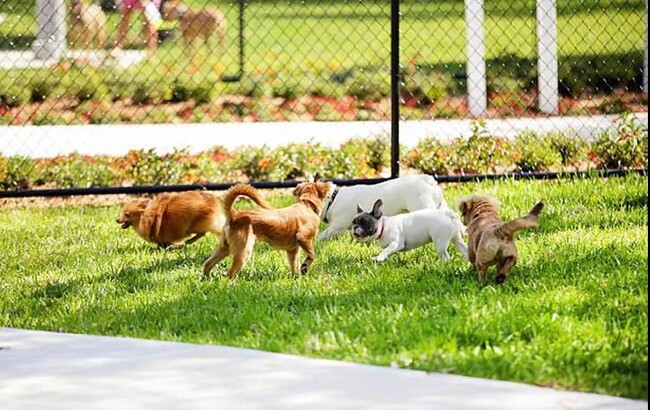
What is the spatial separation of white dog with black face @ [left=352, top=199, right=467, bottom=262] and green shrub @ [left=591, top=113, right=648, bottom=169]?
11.1ft

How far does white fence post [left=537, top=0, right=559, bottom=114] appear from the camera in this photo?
1374 centimetres

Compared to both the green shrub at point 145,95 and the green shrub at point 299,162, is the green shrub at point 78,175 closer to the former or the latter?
the green shrub at point 299,162

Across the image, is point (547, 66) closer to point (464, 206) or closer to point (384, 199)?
point (384, 199)

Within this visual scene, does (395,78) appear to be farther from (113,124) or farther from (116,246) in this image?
(113,124)

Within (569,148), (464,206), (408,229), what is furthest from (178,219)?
(569,148)

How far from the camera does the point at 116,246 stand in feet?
30.9

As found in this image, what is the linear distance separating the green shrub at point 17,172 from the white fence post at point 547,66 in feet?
15.6

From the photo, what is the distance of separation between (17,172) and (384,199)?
3326 millimetres

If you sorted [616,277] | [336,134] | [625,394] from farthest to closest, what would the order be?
[336,134] → [616,277] → [625,394]

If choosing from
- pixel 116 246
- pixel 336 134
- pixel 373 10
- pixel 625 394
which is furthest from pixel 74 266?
pixel 373 10

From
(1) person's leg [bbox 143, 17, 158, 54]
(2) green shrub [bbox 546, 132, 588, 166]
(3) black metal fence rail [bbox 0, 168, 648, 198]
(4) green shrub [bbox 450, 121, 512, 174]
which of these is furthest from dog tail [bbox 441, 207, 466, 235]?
(1) person's leg [bbox 143, 17, 158, 54]

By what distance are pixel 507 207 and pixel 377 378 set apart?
158 inches

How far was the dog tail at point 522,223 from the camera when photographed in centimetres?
728

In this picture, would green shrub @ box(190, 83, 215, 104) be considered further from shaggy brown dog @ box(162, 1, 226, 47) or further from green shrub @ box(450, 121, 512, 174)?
green shrub @ box(450, 121, 512, 174)
